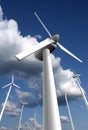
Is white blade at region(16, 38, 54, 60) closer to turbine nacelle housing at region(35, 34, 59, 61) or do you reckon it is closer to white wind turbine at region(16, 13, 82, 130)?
white wind turbine at region(16, 13, 82, 130)

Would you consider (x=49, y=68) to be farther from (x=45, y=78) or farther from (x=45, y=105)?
(x=45, y=105)

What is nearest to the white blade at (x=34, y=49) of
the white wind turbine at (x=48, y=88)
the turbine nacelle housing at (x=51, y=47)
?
the white wind turbine at (x=48, y=88)

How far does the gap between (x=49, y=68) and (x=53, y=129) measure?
9.59m

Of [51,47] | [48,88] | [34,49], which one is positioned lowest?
[48,88]

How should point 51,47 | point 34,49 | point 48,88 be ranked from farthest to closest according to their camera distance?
point 51,47
point 34,49
point 48,88

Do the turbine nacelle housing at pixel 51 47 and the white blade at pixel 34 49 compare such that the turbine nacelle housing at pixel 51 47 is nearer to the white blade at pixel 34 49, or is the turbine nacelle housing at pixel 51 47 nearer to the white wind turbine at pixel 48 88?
the white wind turbine at pixel 48 88

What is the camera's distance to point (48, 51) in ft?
134

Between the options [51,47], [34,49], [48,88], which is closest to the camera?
[48,88]

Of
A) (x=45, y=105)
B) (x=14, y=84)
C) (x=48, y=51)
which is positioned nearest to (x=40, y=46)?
(x=48, y=51)

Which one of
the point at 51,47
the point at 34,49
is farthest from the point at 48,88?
the point at 51,47

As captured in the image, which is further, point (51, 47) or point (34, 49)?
point (51, 47)

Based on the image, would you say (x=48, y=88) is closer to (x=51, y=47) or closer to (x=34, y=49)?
(x=34, y=49)

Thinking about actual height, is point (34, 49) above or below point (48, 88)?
above

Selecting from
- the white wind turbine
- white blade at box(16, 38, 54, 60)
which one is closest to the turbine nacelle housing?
the white wind turbine
